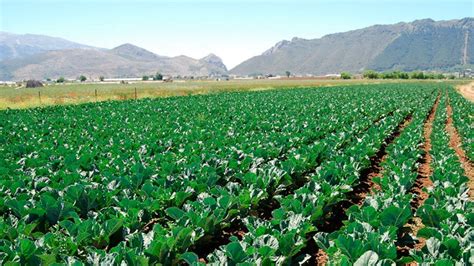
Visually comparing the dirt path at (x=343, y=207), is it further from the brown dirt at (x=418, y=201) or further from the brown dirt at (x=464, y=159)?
the brown dirt at (x=464, y=159)


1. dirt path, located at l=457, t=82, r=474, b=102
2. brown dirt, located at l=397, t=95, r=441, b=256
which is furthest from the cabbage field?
dirt path, located at l=457, t=82, r=474, b=102

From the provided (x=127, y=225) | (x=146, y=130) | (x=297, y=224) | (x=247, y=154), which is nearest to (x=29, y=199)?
(x=127, y=225)

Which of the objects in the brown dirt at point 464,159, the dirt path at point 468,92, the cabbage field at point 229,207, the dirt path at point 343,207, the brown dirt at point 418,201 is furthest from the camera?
the dirt path at point 468,92

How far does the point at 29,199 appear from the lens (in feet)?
19.6

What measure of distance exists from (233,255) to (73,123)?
14.4 meters

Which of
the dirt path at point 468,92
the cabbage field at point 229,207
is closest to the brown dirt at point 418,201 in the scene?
the cabbage field at point 229,207

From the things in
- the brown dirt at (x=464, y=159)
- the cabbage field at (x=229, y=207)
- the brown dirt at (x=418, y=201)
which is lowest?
the brown dirt at (x=464, y=159)

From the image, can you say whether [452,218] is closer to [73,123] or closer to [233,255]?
[233,255]

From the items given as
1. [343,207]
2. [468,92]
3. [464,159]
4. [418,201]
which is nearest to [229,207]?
[343,207]

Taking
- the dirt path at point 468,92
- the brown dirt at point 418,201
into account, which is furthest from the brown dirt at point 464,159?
the dirt path at point 468,92

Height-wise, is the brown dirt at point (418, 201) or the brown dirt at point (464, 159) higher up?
the brown dirt at point (418, 201)

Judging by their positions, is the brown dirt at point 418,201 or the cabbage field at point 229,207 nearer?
the cabbage field at point 229,207

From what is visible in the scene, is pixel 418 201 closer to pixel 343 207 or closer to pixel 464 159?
pixel 343 207

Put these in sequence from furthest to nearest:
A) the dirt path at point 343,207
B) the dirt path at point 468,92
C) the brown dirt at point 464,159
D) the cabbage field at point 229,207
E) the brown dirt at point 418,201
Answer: the dirt path at point 468,92 → the brown dirt at point 464,159 → the dirt path at point 343,207 → the brown dirt at point 418,201 → the cabbage field at point 229,207
